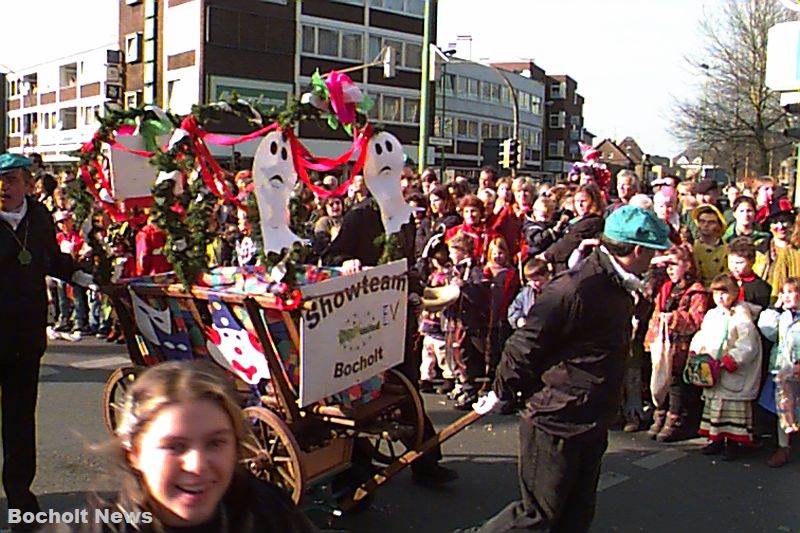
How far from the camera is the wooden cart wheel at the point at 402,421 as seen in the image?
481 cm

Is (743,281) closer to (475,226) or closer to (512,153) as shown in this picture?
(475,226)

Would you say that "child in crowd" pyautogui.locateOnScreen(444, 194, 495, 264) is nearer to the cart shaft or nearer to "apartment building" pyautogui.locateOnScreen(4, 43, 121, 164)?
the cart shaft

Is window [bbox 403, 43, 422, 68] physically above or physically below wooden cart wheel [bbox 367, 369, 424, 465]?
above

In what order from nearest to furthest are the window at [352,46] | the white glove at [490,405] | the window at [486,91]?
the white glove at [490,405]
the window at [352,46]
the window at [486,91]

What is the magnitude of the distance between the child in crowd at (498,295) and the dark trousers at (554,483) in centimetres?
402

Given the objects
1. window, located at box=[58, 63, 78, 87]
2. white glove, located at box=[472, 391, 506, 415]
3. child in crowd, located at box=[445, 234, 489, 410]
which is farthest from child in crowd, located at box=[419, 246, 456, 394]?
window, located at box=[58, 63, 78, 87]

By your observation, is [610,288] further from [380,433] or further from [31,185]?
[31,185]

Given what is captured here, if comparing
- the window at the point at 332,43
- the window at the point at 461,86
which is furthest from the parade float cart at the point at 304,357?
the window at the point at 461,86

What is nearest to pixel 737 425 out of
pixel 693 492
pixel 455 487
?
pixel 693 492

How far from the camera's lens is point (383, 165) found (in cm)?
499

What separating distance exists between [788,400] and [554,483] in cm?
336

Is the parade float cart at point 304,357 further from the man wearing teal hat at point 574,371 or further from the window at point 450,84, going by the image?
the window at point 450,84

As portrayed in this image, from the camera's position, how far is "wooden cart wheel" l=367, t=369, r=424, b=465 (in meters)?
4.81

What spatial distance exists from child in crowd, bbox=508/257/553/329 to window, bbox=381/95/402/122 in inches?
1697
